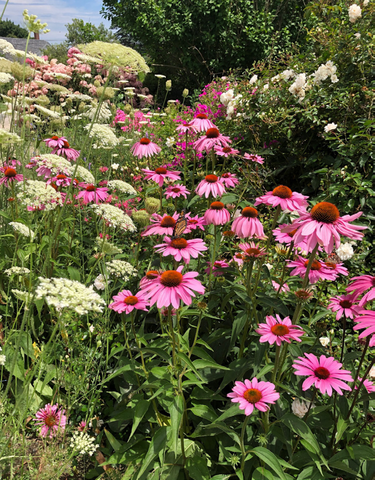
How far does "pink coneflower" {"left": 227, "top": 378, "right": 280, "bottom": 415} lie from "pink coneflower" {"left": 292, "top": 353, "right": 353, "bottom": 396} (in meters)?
0.12

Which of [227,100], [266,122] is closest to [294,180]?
[266,122]

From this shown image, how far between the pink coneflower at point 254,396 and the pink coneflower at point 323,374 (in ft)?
0.40

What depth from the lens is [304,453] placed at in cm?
162

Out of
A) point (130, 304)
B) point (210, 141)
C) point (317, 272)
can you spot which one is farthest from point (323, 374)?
point (210, 141)

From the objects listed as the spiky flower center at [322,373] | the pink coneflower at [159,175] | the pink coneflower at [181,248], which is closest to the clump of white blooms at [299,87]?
the pink coneflower at [159,175]

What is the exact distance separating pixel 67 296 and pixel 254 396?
2.52 ft

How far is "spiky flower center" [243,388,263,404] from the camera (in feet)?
4.38

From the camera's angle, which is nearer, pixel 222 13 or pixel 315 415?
pixel 315 415

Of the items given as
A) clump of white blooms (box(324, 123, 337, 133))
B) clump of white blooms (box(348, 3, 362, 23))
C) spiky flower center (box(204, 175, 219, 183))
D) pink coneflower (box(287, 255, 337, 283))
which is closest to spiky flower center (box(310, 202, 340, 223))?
pink coneflower (box(287, 255, 337, 283))

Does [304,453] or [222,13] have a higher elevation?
[222,13]

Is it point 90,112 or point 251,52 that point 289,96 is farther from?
point 251,52

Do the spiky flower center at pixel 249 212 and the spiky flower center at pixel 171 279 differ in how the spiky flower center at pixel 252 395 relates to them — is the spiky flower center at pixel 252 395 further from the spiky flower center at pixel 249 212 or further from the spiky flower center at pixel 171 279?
the spiky flower center at pixel 249 212

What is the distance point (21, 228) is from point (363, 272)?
8.64 feet

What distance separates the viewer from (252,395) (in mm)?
1346
